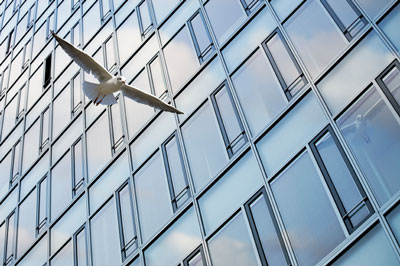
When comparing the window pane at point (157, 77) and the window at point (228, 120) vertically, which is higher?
the window pane at point (157, 77)

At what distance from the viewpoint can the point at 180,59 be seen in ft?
61.7

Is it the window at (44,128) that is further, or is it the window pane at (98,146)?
the window at (44,128)

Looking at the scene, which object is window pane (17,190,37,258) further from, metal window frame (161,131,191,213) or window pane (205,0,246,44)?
window pane (205,0,246,44)

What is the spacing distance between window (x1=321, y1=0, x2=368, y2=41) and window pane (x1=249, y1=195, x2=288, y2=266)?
4.45 metres

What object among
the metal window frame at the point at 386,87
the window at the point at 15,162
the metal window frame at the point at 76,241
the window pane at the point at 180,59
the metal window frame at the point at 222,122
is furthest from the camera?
the window at the point at 15,162

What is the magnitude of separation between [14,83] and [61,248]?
41.3ft

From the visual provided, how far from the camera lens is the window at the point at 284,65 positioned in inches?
573

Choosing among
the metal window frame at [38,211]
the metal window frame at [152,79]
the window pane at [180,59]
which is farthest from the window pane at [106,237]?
the window pane at [180,59]

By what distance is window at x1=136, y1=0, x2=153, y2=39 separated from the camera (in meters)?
21.1

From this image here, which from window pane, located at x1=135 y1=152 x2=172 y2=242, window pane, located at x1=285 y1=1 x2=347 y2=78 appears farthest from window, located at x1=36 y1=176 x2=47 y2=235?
window pane, located at x1=285 y1=1 x2=347 y2=78

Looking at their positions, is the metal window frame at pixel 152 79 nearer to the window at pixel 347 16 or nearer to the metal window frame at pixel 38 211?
the metal window frame at pixel 38 211

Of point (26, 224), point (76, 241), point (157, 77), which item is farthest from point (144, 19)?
point (26, 224)

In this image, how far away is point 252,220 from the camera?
1343 centimetres

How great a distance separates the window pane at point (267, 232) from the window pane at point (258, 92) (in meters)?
2.10
